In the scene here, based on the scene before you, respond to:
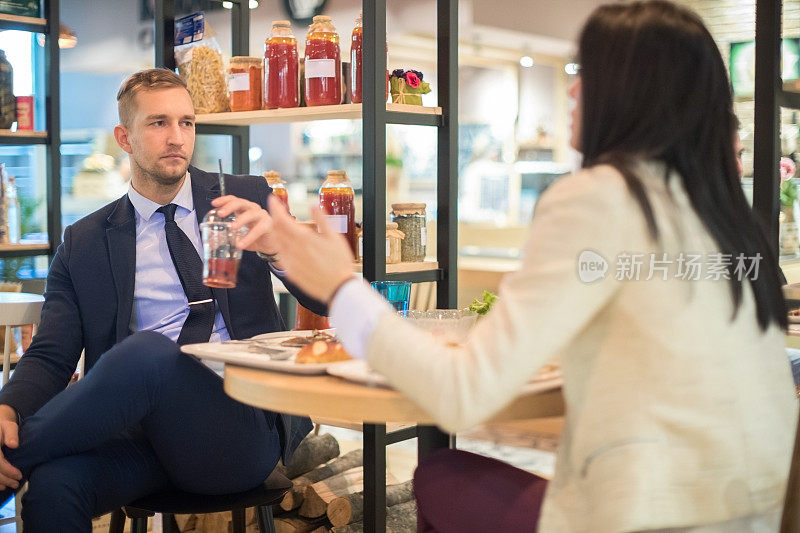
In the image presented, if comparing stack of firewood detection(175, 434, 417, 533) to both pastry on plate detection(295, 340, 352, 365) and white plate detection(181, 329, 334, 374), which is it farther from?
pastry on plate detection(295, 340, 352, 365)

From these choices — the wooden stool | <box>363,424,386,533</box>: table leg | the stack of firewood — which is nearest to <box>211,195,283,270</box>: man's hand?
the wooden stool

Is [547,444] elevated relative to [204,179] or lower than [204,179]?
lower

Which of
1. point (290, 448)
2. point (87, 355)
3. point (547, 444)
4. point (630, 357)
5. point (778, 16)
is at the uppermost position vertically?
point (778, 16)

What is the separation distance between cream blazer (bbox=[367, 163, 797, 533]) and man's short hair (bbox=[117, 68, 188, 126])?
1.59 metres

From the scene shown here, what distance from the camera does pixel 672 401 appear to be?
1.16 meters

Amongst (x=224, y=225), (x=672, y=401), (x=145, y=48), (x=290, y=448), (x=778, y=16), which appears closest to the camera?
(x=672, y=401)

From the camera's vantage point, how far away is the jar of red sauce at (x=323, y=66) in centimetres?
285

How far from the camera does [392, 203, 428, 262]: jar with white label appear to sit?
9.39ft

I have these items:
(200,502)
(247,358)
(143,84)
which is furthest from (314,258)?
(143,84)

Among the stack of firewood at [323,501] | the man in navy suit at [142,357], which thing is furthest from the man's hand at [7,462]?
the stack of firewood at [323,501]

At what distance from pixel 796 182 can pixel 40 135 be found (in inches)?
114

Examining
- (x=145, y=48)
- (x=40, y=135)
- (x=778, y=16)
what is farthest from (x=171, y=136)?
(x=145, y=48)

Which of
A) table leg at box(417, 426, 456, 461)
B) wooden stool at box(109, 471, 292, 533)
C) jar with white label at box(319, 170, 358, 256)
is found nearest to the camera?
wooden stool at box(109, 471, 292, 533)

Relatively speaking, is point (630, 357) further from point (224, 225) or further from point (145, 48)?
point (145, 48)
